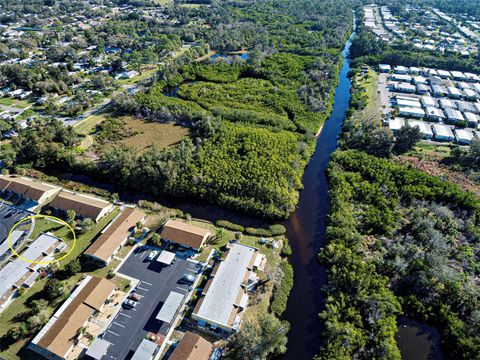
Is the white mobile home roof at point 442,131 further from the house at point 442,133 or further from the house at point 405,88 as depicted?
the house at point 405,88

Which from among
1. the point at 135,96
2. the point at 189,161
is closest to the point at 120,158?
the point at 189,161

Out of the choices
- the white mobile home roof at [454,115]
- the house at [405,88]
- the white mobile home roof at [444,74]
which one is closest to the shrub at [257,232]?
the white mobile home roof at [454,115]

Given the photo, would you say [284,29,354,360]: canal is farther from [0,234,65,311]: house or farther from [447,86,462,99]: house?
[447,86,462,99]: house

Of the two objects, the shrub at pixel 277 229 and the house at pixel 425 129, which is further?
the house at pixel 425 129

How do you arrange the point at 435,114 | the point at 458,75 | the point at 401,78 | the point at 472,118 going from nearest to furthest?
1. the point at 472,118
2. the point at 435,114
3. the point at 401,78
4. the point at 458,75

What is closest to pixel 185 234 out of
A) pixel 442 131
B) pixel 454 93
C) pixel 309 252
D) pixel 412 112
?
pixel 309 252

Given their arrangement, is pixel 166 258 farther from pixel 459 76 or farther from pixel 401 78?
pixel 459 76
